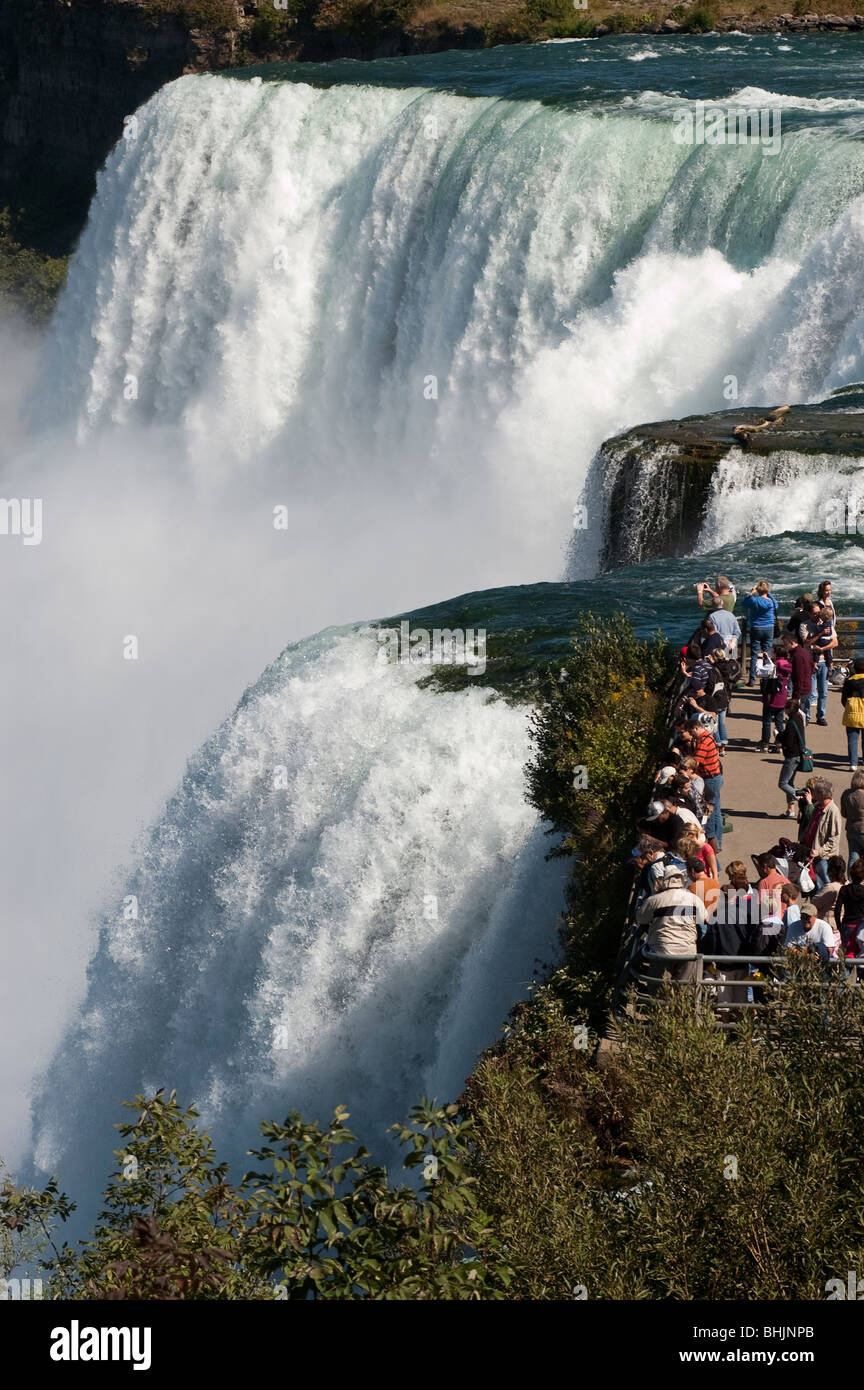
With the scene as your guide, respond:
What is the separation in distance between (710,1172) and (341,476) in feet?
113

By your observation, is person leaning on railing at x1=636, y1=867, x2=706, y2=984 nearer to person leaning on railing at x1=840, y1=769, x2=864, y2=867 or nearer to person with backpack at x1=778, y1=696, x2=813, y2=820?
person leaning on railing at x1=840, y1=769, x2=864, y2=867

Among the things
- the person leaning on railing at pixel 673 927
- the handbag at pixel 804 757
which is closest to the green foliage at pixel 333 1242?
the person leaning on railing at pixel 673 927

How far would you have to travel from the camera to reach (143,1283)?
28.6 ft

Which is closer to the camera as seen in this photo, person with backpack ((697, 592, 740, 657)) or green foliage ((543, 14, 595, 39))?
person with backpack ((697, 592, 740, 657))

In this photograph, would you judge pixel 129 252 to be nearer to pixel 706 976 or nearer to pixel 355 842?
pixel 355 842

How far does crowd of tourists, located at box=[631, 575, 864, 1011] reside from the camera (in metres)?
11.1

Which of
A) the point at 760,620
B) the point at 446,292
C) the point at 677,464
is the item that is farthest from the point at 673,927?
the point at 446,292

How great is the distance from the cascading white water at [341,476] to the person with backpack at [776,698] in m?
2.37

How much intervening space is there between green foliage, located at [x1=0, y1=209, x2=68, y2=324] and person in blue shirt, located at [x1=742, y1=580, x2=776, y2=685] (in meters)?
52.3

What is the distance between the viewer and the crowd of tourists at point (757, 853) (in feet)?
36.3

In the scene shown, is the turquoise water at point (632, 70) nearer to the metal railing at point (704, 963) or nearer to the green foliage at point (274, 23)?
the green foliage at point (274, 23)

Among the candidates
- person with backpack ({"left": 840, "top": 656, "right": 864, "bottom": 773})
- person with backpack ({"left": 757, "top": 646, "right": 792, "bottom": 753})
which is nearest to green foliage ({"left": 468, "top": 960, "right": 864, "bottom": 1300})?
person with backpack ({"left": 840, "top": 656, "right": 864, "bottom": 773})
